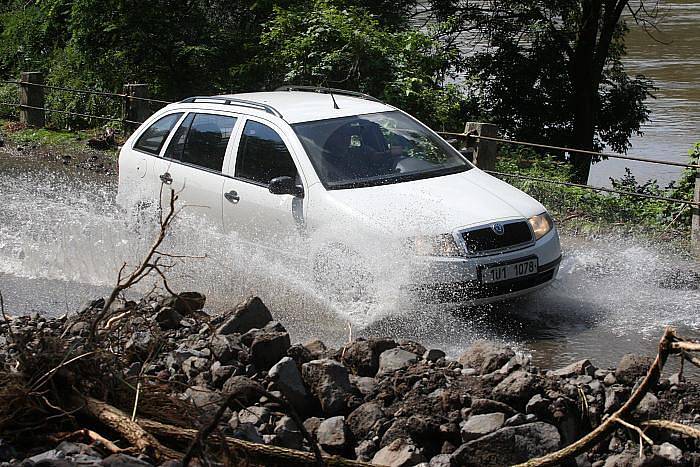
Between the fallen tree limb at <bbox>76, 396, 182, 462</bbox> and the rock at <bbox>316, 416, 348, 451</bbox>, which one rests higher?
the fallen tree limb at <bbox>76, 396, 182, 462</bbox>

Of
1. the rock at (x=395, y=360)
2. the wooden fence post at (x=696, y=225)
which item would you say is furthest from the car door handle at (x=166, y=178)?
the wooden fence post at (x=696, y=225)

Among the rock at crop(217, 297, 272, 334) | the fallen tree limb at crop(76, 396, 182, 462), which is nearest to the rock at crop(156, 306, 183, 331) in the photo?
the rock at crop(217, 297, 272, 334)

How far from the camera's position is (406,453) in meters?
5.12

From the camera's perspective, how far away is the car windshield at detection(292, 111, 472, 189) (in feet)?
28.0

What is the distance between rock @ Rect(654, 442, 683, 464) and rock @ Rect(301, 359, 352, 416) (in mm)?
1747

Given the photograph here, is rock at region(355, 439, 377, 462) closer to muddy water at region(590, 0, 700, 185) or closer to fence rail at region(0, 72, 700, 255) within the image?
fence rail at region(0, 72, 700, 255)

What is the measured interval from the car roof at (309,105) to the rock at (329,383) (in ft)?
11.3

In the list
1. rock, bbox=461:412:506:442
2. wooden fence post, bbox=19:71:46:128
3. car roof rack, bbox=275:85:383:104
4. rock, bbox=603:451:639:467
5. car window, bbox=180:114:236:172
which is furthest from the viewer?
wooden fence post, bbox=19:71:46:128

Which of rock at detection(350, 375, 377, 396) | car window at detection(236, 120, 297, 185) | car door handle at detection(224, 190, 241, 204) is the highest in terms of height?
car window at detection(236, 120, 297, 185)

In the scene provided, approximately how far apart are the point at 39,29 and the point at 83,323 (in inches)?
650

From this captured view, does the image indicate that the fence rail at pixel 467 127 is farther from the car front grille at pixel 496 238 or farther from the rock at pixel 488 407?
the rock at pixel 488 407

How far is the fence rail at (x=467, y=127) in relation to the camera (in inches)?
425

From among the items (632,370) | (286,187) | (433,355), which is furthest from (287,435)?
(286,187)

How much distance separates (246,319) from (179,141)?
315 centimetres
